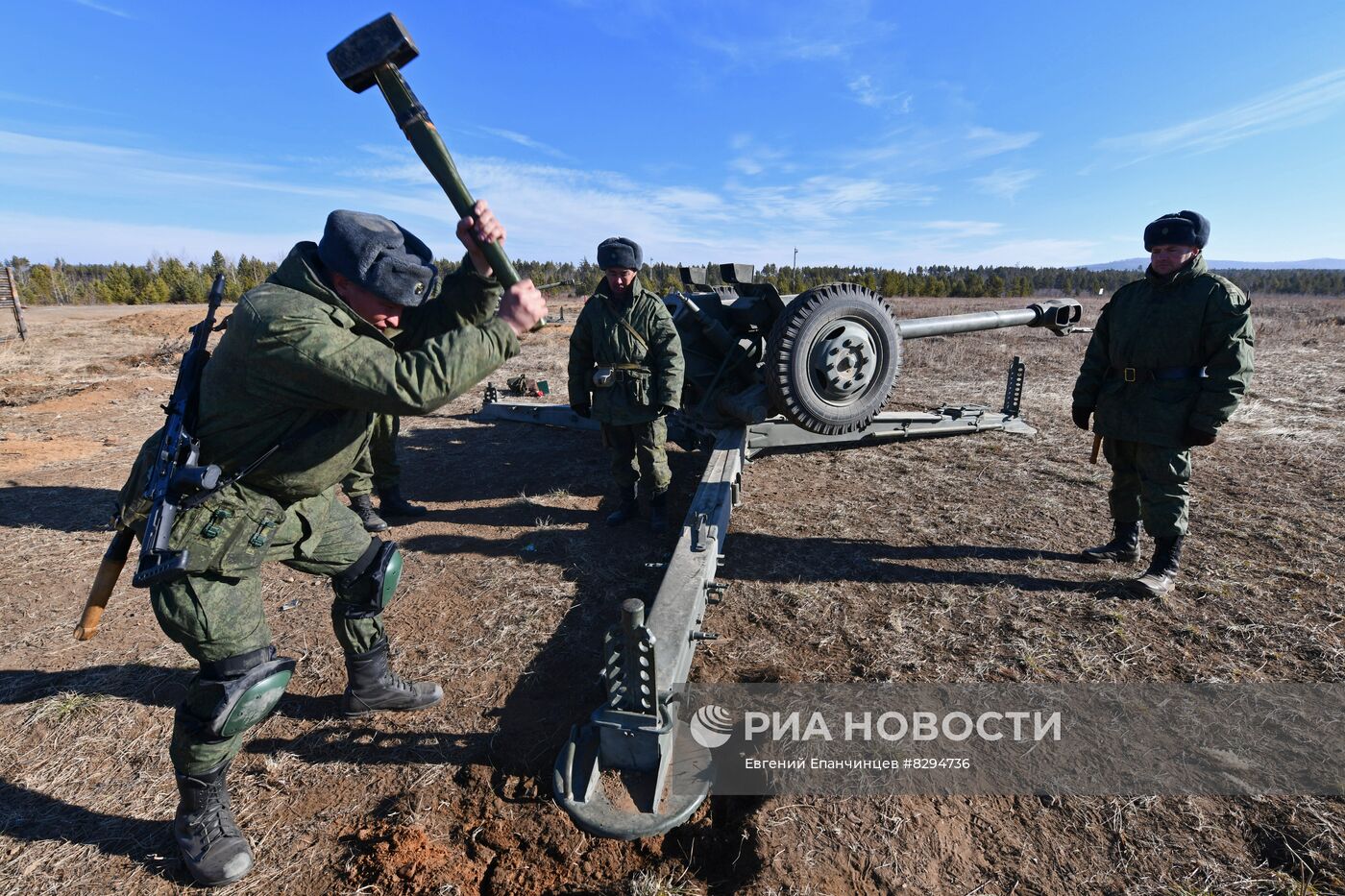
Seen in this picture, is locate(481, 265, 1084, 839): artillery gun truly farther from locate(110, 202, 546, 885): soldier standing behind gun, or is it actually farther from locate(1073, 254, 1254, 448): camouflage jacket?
locate(1073, 254, 1254, 448): camouflage jacket

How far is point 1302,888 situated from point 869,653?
1.55 meters

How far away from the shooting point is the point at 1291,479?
17.7 feet

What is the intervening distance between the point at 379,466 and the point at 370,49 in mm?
3977

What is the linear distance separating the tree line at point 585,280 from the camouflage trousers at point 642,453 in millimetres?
20982

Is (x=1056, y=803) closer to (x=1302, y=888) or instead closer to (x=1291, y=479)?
(x=1302, y=888)

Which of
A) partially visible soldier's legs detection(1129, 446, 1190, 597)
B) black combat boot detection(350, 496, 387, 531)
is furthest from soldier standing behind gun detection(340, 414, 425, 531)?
partially visible soldier's legs detection(1129, 446, 1190, 597)

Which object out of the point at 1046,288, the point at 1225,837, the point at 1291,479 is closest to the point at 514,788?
the point at 1225,837

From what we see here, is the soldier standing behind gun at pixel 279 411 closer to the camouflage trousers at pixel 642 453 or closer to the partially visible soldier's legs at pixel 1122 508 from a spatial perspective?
the camouflage trousers at pixel 642 453

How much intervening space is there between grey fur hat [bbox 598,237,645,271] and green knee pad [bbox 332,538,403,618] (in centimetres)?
242

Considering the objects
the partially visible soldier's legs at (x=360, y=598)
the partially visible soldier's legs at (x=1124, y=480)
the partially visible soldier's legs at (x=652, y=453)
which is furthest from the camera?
the partially visible soldier's legs at (x=652, y=453)

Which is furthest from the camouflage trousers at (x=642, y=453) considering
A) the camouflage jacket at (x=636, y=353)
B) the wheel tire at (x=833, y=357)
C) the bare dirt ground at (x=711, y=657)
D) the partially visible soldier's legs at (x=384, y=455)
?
the partially visible soldier's legs at (x=384, y=455)

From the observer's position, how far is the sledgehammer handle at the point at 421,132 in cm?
177

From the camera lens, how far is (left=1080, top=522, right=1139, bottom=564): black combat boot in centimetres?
399

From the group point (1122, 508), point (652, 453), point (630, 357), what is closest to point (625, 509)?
point (652, 453)
